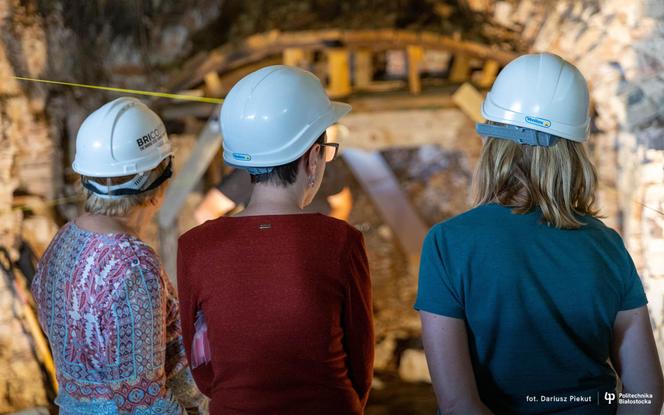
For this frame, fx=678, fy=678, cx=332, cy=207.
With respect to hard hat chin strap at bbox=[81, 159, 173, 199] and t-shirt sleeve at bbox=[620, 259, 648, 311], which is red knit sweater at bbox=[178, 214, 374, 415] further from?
t-shirt sleeve at bbox=[620, 259, 648, 311]

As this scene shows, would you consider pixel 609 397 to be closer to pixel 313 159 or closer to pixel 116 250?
pixel 313 159

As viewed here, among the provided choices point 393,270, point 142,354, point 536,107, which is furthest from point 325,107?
point 393,270

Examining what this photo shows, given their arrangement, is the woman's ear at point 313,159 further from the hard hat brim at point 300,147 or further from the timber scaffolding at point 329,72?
the timber scaffolding at point 329,72

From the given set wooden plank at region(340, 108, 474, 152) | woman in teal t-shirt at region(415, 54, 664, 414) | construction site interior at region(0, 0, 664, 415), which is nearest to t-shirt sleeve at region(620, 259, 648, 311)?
woman in teal t-shirt at region(415, 54, 664, 414)

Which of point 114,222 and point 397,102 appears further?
point 397,102

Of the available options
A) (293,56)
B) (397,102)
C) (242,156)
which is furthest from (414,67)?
(242,156)

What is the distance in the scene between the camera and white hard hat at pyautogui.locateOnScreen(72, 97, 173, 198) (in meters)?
2.02

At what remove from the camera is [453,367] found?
1560mm

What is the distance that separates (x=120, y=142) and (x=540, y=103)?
1.22 m

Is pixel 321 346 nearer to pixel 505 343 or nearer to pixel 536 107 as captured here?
pixel 505 343

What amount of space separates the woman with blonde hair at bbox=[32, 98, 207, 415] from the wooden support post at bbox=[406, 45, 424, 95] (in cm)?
340

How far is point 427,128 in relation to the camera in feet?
18.4

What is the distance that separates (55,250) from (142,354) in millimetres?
420

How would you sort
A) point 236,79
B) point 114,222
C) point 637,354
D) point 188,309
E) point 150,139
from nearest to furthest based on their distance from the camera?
point 637,354
point 188,309
point 114,222
point 150,139
point 236,79
